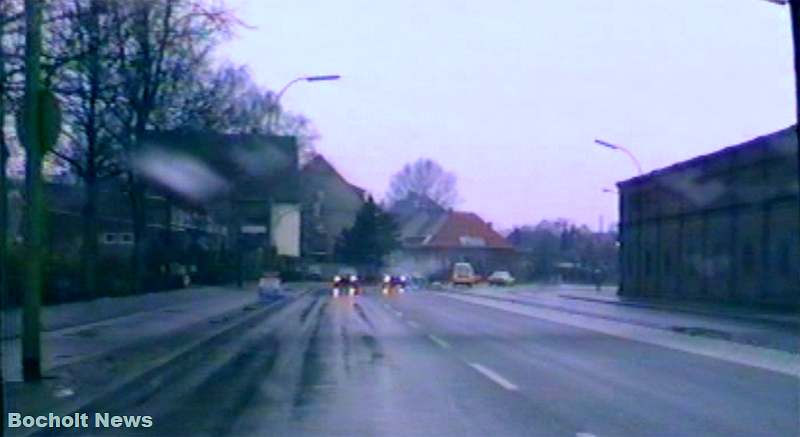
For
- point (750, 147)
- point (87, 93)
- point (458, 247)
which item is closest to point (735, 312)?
point (750, 147)

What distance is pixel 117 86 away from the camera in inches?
1396

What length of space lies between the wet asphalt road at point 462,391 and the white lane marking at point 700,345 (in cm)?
65

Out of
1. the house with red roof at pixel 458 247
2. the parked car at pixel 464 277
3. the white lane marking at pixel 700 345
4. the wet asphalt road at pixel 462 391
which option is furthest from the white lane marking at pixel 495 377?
the house with red roof at pixel 458 247

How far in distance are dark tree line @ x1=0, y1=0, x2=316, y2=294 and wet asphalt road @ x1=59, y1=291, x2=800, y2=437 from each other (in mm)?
6044

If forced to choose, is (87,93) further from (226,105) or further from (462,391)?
(226,105)

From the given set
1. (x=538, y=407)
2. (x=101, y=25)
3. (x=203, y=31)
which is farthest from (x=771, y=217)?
(x=538, y=407)

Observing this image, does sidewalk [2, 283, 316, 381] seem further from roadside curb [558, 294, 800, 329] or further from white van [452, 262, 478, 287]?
white van [452, 262, 478, 287]

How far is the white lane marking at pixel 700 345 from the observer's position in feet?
81.9

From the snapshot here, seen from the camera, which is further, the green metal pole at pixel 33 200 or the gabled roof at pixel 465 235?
the gabled roof at pixel 465 235

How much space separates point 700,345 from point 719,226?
34004mm

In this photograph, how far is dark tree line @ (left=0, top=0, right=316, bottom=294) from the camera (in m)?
25.2

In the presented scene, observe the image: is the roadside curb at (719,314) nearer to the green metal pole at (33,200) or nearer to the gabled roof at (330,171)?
the green metal pole at (33,200)

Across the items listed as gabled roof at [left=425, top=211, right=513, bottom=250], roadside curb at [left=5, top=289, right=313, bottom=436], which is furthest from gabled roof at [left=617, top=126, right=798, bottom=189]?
gabled roof at [left=425, top=211, right=513, bottom=250]

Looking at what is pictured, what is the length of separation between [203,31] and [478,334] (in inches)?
362
